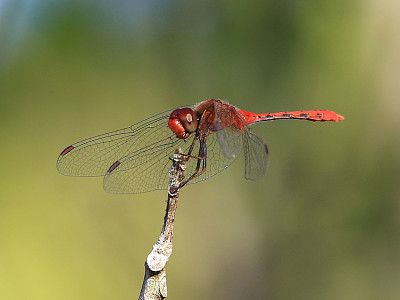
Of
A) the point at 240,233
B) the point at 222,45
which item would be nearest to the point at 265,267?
the point at 240,233

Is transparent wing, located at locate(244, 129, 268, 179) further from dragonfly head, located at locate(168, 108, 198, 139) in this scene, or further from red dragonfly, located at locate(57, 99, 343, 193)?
dragonfly head, located at locate(168, 108, 198, 139)

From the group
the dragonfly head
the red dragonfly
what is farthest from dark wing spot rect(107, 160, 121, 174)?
the dragonfly head

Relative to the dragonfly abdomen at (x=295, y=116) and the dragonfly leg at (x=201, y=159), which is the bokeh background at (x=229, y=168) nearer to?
the dragonfly abdomen at (x=295, y=116)

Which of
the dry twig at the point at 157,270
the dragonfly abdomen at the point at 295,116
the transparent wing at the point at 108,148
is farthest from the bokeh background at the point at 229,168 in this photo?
the dry twig at the point at 157,270

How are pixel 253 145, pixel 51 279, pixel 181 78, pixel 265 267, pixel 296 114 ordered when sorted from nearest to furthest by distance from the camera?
1. pixel 253 145
2. pixel 51 279
3. pixel 296 114
4. pixel 265 267
5. pixel 181 78

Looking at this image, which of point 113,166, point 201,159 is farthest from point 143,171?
point 201,159

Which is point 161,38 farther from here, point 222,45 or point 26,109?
point 26,109
